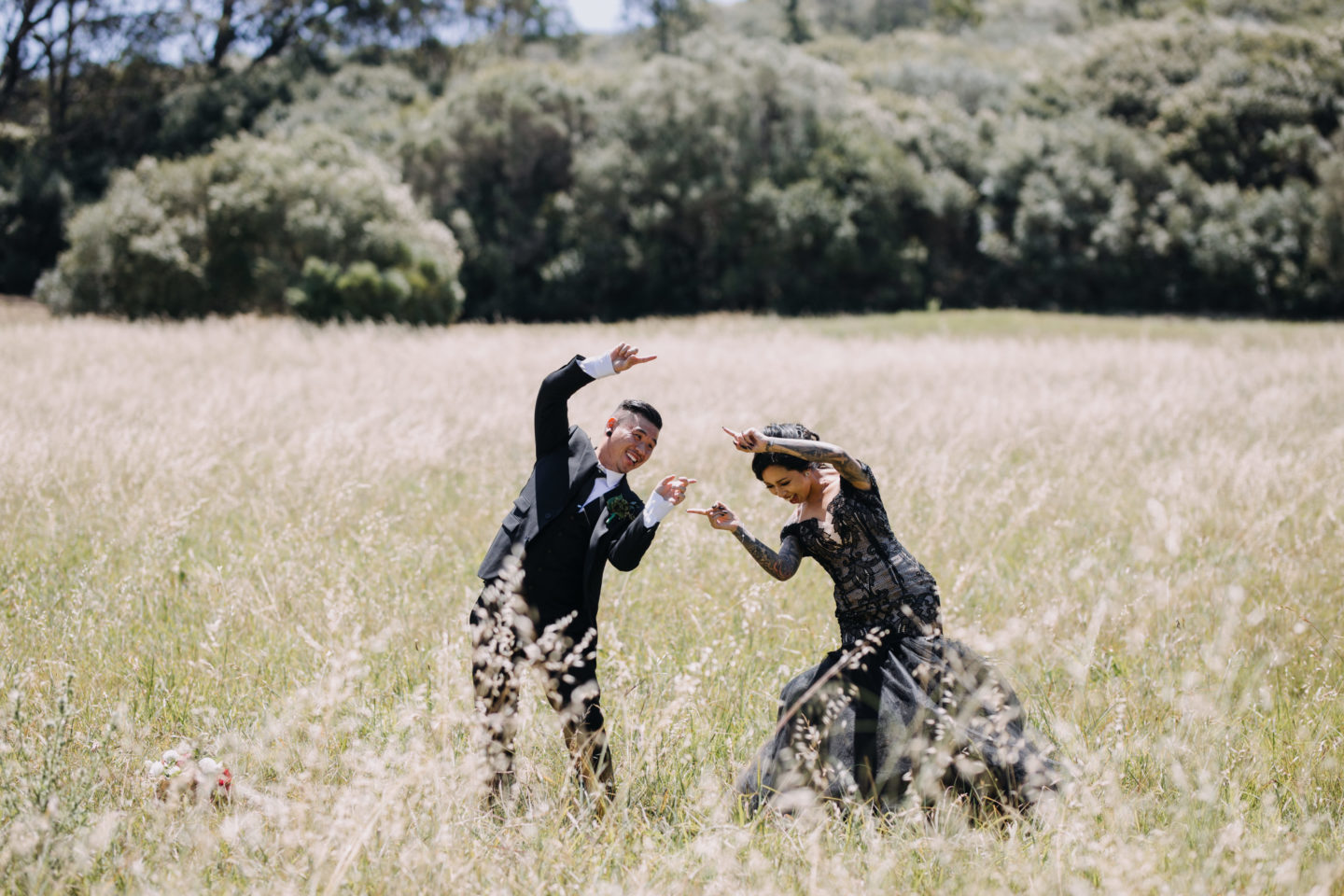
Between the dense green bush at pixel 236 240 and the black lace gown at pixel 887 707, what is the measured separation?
74.8 ft

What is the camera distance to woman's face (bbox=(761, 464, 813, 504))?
3320 millimetres

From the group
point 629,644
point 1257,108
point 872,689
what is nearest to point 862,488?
point 872,689

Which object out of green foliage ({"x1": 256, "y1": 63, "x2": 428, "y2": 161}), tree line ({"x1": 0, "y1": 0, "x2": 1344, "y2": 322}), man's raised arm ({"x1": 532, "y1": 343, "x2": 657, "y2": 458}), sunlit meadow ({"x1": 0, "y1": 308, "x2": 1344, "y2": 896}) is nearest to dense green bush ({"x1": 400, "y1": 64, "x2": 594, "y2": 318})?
tree line ({"x1": 0, "y1": 0, "x2": 1344, "y2": 322})

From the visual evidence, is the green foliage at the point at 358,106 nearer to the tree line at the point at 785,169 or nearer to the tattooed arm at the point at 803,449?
the tree line at the point at 785,169

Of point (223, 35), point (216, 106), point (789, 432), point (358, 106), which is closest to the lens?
point (789, 432)

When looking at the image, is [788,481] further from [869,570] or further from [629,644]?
[629,644]

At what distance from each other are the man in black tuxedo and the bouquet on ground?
0.88 metres

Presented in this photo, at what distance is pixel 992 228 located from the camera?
36656 millimetres

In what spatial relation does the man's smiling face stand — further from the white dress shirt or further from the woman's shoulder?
the woman's shoulder

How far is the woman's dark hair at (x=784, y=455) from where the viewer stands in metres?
3.24

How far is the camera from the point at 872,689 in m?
3.15

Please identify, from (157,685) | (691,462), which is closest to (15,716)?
(157,685)

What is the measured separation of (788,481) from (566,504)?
878 millimetres

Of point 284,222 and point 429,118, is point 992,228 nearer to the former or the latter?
point 429,118
